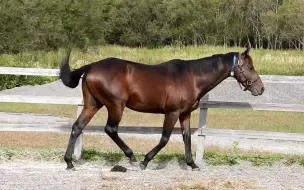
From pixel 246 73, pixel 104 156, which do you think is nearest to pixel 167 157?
pixel 104 156

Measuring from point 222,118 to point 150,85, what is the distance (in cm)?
1015

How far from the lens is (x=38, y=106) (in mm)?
20094

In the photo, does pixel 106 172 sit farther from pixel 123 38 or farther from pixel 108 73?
pixel 123 38

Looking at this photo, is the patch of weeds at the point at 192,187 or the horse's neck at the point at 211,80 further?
the horse's neck at the point at 211,80

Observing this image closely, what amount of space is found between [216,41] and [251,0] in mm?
5939

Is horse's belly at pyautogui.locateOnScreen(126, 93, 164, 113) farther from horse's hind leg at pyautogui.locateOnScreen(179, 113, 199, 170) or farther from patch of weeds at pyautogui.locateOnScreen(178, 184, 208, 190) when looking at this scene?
patch of weeds at pyautogui.locateOnScreen(178, 184, 208, 190)

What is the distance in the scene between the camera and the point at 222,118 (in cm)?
1695

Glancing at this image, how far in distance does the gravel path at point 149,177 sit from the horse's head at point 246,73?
1.18 meters

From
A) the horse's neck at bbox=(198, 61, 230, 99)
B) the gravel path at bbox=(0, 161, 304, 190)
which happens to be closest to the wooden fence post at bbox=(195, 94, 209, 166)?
the gravel path at bbox=(0, 161, 304, 190)

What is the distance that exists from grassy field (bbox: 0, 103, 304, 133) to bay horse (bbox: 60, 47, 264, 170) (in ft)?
22.4

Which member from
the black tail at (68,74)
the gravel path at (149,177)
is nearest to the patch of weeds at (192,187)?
the gravel path at (149,177)

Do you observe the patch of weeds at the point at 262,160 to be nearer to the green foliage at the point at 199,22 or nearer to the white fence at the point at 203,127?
the white fence at the point at 203,127

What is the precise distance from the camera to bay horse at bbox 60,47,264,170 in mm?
7030

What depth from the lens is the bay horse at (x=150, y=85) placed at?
277 inches
